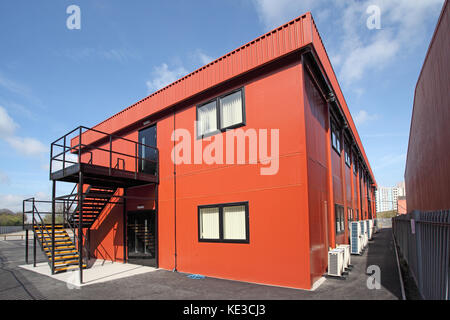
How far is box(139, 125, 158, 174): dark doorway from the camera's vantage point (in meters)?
11.4

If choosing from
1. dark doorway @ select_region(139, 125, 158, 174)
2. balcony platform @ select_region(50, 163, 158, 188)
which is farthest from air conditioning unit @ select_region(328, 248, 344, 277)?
dark doorway @ select_region(139, 125, 158, 174)

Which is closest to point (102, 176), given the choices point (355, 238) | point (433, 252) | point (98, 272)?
point (98, 272)

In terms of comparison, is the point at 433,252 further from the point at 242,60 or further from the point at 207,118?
the point at 207,118

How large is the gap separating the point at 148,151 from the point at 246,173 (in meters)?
5.22

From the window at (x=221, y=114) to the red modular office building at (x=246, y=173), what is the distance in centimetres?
3

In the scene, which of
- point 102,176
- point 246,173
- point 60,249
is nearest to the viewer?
point 246,173

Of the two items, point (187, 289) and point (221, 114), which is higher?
point (221, 114)

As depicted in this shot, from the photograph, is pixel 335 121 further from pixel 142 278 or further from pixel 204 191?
pixel 142 278

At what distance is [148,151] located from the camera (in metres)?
11.8

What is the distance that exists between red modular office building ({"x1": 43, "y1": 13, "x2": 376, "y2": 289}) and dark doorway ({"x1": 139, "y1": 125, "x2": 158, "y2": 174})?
70 millimetres

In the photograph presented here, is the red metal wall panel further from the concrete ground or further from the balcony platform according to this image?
the balcony platform

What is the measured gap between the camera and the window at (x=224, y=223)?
8102 millimetres

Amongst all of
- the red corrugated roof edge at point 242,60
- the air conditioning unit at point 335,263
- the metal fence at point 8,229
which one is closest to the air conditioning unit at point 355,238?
the air conditioning unit at point 335,263
